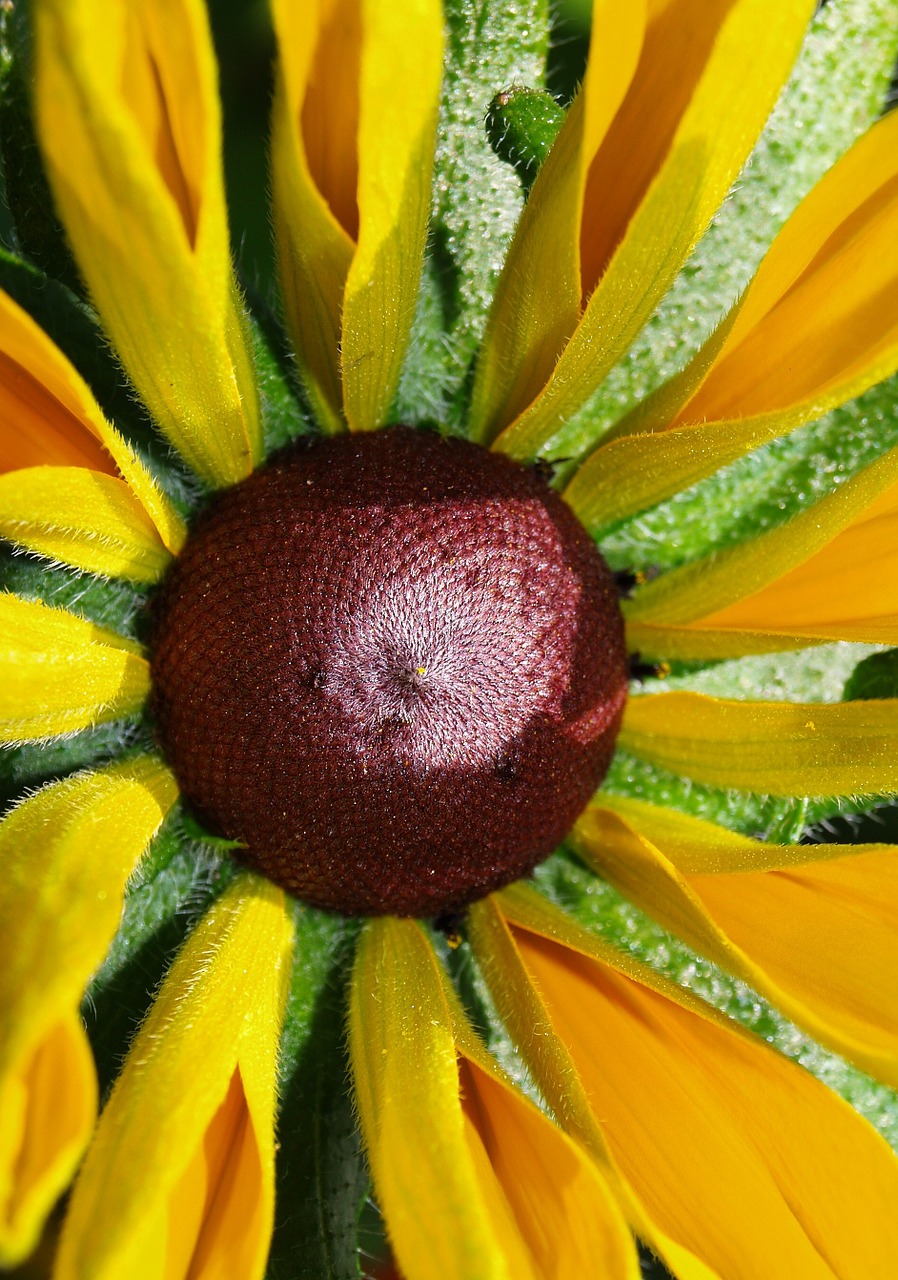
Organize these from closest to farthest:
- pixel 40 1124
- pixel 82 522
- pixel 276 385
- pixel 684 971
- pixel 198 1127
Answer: pixel 40 1124
pixel 198 1127
pixel 82 522
pixel 276 385
pixel 684 971

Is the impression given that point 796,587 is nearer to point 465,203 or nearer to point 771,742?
point 771,742

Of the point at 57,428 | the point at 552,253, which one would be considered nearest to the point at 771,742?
the point at 552,253

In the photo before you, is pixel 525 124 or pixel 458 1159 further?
pixel 525 124

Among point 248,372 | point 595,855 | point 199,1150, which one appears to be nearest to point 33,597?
point 248,372

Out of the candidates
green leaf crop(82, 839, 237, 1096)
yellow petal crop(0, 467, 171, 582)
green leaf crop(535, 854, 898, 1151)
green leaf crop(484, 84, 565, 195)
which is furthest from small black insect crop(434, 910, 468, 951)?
green leaf crop(484, 84, 565, 195)

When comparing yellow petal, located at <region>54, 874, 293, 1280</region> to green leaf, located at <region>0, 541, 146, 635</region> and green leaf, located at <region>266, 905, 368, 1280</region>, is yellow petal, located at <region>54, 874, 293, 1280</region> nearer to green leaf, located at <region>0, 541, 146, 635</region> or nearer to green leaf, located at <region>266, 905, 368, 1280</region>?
green leaf, located at <region>266, 905, 368, 1280</region>

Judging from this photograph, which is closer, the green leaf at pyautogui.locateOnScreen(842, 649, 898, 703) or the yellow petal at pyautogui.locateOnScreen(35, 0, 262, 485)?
the yellow petal at pyautogui.locateOnScreen(35, 0, 262, 485)
